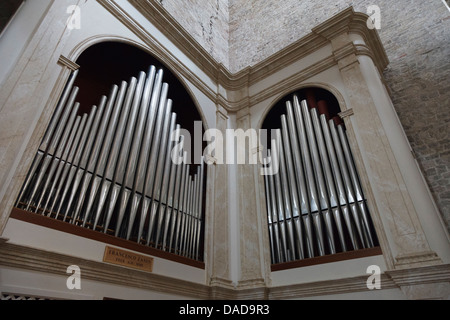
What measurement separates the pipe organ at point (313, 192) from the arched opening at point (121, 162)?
4.20 ft

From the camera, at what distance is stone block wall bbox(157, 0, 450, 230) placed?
5.24 metres

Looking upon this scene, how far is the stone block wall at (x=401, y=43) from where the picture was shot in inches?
206

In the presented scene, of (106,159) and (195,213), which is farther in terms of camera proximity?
(195,213)

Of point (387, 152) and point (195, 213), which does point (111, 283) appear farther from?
point (387, 152)

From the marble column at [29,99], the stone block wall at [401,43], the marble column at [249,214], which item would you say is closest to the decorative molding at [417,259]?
the stone block wall at [401,43]

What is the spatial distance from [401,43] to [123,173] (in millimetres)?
6230

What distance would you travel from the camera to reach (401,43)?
21.2ft

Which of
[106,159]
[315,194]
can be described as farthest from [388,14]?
[106,159]

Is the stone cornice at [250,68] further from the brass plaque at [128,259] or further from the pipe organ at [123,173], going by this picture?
the brass plaque at [128,259]

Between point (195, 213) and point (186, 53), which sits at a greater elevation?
point (186, 53)

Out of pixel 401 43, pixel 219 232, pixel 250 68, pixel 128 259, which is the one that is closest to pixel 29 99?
pixel 128 259

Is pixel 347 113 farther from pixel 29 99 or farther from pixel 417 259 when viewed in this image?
pixel 29 99

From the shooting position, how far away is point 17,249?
266 cm
